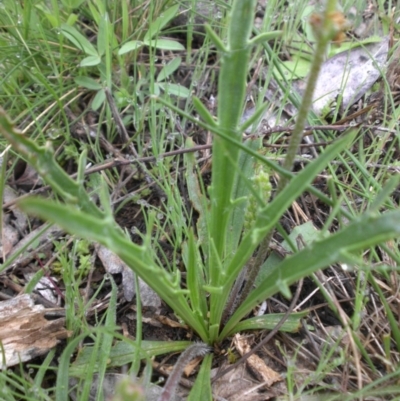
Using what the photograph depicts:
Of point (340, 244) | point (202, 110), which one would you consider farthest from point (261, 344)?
point (202, 110)

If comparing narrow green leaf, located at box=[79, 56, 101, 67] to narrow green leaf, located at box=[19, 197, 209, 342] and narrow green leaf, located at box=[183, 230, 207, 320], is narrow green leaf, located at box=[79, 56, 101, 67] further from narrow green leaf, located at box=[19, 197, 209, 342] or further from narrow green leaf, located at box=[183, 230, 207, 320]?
narrow green leaf, located at box=[19, 197, 209, 342]

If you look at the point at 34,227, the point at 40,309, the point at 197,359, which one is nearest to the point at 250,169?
the point at 197,359

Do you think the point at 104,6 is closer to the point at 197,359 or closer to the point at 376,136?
A: the point at 376,136

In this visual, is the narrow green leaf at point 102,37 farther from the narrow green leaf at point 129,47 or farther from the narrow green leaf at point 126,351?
the narrow green leaf at point 126,351

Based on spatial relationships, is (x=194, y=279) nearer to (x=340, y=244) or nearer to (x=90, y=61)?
(x=340, y=244)

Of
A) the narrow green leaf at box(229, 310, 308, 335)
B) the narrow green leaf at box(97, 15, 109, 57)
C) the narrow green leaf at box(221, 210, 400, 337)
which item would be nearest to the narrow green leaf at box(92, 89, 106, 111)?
the narrow green leaf at box(97, 15, 109, 57)

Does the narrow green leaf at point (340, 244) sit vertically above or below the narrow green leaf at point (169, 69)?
below

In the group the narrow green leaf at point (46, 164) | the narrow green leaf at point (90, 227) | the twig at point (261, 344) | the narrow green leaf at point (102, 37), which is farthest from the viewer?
the narrow green leaf at point (102, 37)

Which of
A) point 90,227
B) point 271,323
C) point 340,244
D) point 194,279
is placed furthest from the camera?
point 271,323

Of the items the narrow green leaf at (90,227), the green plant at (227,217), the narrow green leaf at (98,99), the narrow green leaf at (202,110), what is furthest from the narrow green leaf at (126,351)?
the narrow green leaf at (98,99)
